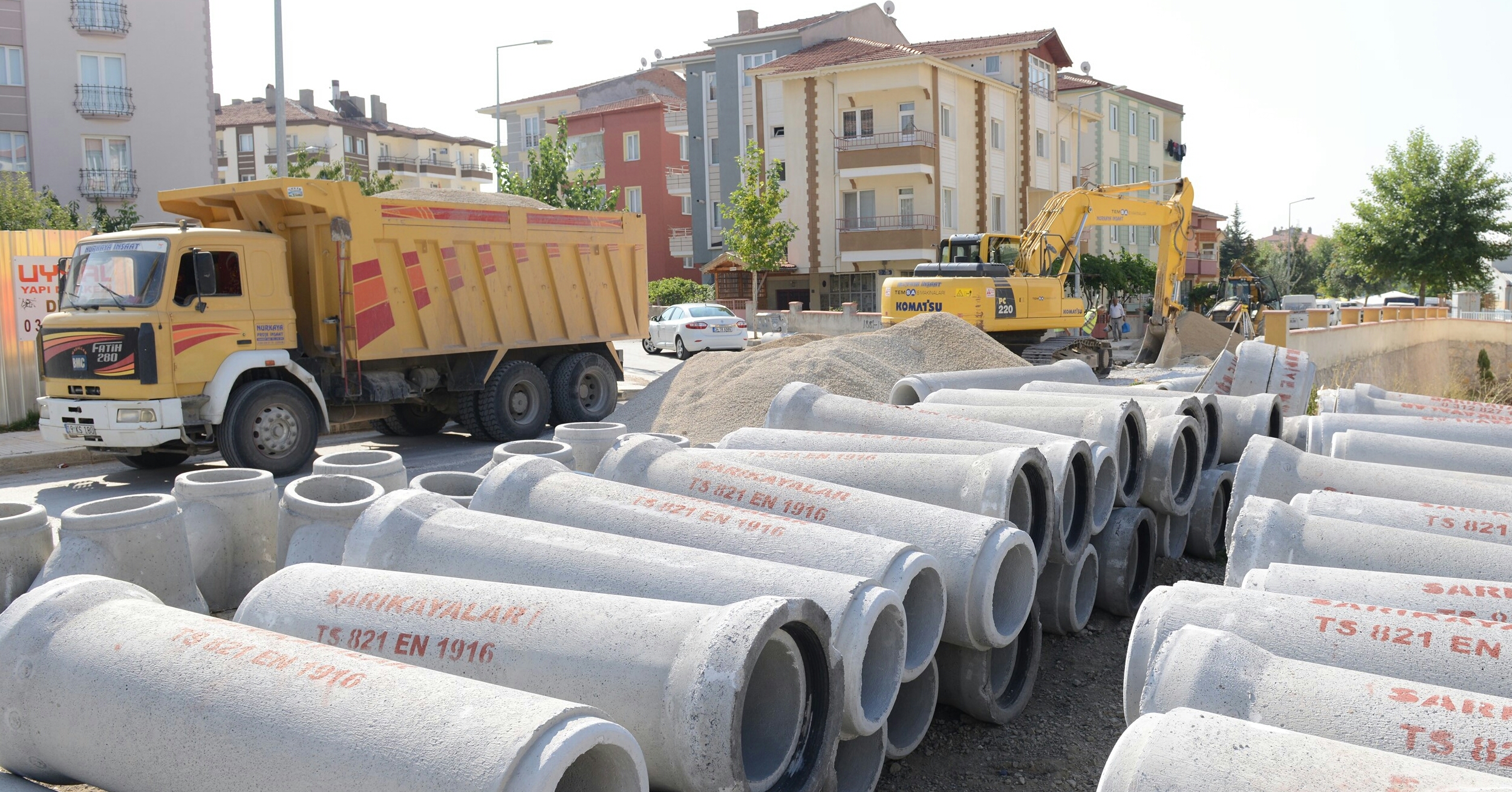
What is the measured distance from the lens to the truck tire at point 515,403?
1346 centimetres

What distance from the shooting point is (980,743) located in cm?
513

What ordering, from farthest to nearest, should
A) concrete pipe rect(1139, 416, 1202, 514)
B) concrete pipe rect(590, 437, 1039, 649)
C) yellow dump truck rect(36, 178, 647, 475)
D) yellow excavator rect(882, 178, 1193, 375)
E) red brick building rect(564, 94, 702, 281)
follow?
Result: 1. red brick building rect(564, 94, 702, 281)
2. yellow excavator rect(882, 178, 1193, 375)
3. yellow dump truck rect(36, 178, 647, 475)
4. concrete pipe rect(1139, 416, 1202, 514)
5. concrete pipe rect(590, 437, 1039, 649)

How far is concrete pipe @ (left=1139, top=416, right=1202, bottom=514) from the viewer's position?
7023mm

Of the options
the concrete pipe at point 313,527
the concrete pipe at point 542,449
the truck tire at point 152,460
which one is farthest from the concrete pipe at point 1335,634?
the truck tire at point 152,460

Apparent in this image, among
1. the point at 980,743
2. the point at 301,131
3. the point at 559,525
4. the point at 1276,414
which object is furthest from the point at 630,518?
the point at 301,131

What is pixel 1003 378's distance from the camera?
11172mm

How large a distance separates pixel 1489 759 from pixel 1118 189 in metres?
17.8

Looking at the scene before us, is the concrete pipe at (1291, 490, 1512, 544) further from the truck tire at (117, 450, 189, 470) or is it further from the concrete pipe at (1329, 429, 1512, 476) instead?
the truck tire at (117, 450, 189, 470)

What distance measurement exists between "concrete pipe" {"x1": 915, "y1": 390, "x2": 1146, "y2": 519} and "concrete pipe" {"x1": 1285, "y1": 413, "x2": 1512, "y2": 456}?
1.50m

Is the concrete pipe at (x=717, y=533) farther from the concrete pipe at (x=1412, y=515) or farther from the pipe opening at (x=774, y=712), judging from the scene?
the concrete pipe at (x=1412, y=515)

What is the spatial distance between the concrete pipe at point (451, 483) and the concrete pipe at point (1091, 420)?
350 centimetres

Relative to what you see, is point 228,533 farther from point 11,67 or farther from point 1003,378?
point 11,67

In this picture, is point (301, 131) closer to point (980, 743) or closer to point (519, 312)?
point (519, 312)

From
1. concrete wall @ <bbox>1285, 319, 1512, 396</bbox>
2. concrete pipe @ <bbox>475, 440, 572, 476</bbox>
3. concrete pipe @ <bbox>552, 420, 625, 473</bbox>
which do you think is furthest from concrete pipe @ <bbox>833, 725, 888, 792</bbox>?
concrete wall @ <bbox>1285, 319, 1512, 396</bbox>
